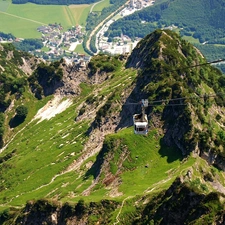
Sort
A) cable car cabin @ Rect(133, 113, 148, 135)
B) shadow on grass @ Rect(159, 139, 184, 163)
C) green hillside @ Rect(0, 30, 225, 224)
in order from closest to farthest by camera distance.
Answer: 1. cable car cabin @ Rect(133, 113, 148, 135)
2. green hillside @ Rect(0, 30, 225, 224)
3. shadow on grass @ Rect(159, 139, 184, 163)

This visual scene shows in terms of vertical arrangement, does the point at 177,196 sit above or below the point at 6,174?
above

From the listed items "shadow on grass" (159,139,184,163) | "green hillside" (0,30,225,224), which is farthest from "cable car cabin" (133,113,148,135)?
"shadow on grass" (159,139,184,163)

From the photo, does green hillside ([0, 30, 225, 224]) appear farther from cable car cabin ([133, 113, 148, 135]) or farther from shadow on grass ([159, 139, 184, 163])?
cable car cabin ([133, 113, 148, 135])

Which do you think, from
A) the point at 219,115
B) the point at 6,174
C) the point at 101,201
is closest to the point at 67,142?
the point at 6,174

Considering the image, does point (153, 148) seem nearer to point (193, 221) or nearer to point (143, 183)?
point (143, 183)

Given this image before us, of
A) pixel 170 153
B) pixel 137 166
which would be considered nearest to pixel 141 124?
pixel 137 166

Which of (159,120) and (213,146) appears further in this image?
(159,120)

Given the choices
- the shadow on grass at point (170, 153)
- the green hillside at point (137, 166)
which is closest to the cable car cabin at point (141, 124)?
the green hillside at point (137, 166)

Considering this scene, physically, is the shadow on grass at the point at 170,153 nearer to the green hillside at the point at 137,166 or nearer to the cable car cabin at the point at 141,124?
the green hillside at the point at 137,166

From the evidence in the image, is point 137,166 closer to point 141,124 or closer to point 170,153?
point 170,153
